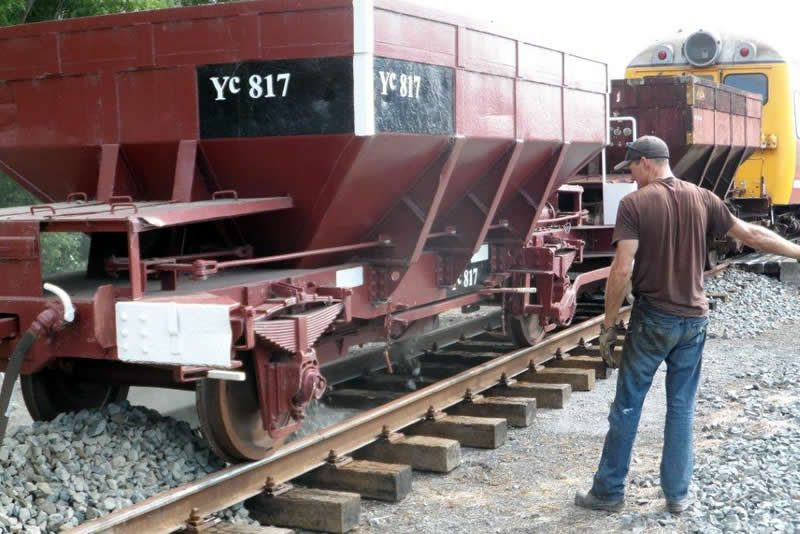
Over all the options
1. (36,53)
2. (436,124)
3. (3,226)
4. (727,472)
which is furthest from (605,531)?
(36,53)

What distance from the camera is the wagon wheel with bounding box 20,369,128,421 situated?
19.5 ft

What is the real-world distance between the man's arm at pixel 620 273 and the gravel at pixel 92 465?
216cm

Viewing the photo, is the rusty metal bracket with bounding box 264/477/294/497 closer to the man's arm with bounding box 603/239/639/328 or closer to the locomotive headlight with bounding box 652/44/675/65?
the man's arm with bounding box 603/239/639/328

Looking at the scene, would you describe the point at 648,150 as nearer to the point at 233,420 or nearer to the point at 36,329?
the point at 233,420

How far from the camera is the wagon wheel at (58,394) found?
19.5 ft

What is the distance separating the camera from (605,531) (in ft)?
16.7

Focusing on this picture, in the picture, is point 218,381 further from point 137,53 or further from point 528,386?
point 528,386

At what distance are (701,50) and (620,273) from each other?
11891 millimetres

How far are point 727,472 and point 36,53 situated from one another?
4629mm

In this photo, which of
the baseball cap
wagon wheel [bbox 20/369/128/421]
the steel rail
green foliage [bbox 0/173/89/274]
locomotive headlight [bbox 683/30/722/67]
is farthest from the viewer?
locomotive headlight [bbox 683/30/722/67]

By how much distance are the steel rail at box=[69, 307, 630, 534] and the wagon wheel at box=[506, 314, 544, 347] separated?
32.5 inches

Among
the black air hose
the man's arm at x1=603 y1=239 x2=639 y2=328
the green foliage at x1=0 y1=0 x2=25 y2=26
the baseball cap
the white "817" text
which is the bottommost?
the black air hose

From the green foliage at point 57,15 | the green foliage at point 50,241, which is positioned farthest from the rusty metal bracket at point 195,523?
the green foliage at point 50,241

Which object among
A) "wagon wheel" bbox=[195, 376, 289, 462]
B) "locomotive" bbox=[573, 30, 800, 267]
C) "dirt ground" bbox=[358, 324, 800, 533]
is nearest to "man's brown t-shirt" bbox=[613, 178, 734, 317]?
"dirt ground" bbox=[358, 324, 800, 533]
